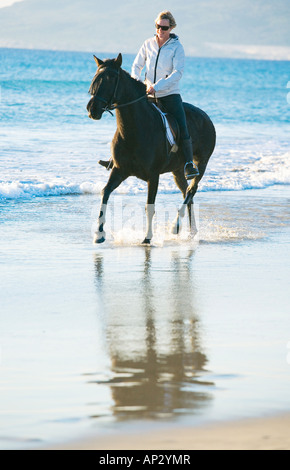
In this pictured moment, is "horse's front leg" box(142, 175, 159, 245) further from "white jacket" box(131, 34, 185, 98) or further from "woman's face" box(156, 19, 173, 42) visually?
"woman's face" box(156, 19, 173, 42)

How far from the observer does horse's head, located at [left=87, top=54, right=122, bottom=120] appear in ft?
27.7

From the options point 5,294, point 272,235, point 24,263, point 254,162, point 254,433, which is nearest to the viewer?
point 254,433

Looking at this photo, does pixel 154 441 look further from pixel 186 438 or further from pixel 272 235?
pixel 272 235

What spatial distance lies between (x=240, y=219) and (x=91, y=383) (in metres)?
6.84

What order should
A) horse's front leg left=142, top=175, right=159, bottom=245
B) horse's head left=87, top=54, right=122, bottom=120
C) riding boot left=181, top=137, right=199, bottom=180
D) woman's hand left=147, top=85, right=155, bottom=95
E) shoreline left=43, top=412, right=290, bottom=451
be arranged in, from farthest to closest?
1. riding boot left=181, top=137, right=199, bottom=180
2. horse's front leg left=142, top=175, right=159, bottom=245
3. woman's hand left=147, top=85, right=155, bottom=95
4. horse's head left=87, top=54, right=122, bottom=120
5. shoreline left=43, top=412, right=290, bottom=451

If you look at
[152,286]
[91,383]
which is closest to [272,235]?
[152,286]

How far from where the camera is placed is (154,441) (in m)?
4.03

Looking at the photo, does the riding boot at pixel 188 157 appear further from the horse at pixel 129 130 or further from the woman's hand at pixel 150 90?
the woman's hand at pixel 150 90

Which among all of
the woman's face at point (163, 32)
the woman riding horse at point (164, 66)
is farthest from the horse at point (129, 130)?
the woman's face at point (163, 32)

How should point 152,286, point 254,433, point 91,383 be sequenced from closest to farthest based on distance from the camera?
1. point 254,433
2. point 91,383
3. point 152,286

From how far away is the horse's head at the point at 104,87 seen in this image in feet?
27.7

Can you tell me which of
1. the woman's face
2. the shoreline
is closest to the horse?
the woman's face

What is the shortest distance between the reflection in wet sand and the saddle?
1462 mm
